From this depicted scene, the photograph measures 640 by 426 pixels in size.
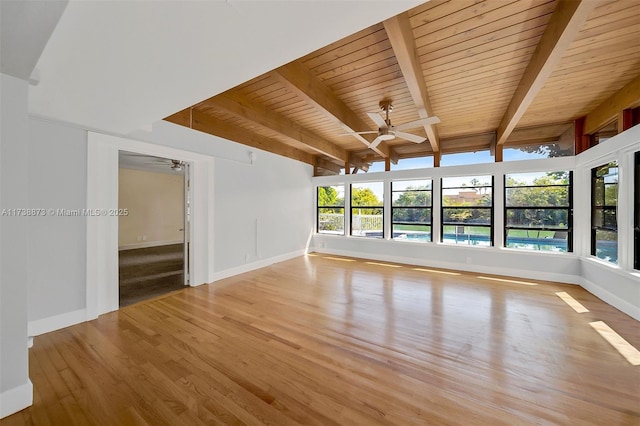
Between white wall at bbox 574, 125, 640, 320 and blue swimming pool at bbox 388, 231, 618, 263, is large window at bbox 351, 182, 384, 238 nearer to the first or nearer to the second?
blue swimming pool at bbox 388, 231, 618, 263

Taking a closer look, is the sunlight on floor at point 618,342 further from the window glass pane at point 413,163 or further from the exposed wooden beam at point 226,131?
the exposed wooden beam at point 226,131

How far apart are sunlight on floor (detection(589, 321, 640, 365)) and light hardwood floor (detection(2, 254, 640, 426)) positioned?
0.06m

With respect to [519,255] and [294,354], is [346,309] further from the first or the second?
[519,255]

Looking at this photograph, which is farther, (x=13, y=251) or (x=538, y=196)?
(x=538, y=196)

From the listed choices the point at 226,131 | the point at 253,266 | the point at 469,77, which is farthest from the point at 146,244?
the point at 469,77

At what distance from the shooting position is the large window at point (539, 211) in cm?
444

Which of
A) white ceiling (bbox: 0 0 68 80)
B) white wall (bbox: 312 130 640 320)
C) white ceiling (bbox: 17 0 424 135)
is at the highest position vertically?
white ceiling (bbox: 17 0 424 135)

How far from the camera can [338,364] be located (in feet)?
6.73

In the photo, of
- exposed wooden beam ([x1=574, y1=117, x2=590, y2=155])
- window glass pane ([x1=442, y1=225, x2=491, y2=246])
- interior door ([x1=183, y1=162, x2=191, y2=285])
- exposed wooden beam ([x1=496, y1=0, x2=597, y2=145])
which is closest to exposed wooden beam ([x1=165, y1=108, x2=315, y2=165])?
interior door ([x1=183, y1=162, x2=191, y2=285])

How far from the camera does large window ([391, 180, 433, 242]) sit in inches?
225

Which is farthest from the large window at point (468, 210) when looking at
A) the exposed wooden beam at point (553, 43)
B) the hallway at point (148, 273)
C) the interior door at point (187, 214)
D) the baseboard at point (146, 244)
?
the baseboard at point (146, 244)

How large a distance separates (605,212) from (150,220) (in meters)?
10.9

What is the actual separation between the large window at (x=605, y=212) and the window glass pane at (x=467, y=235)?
1489mm

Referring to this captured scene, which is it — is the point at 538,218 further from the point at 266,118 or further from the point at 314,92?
the point at 266,118
